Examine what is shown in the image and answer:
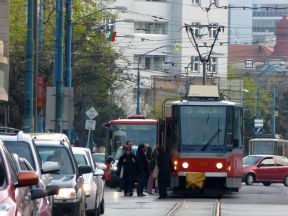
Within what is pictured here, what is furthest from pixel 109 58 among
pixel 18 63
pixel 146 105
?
pixel 146 105

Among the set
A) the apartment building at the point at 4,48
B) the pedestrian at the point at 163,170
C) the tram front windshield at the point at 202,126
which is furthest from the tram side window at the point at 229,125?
the apartment building at the point at 4,48

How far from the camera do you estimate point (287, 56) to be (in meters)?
148

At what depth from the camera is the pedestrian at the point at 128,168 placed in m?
33.3

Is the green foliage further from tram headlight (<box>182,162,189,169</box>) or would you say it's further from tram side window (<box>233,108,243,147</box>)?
tram headlight (<box>182,162,189,169</box>)

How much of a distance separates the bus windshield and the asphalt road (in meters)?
9.57

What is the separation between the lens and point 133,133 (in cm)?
4522

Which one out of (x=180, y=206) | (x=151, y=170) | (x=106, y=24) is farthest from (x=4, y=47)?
(x=180, y=206)

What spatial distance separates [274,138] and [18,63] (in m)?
19.8

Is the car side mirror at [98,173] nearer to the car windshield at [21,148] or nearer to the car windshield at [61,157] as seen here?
the car windshield at [61,157]

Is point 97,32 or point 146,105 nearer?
point 97,32

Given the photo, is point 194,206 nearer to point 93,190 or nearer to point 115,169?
point 93,190

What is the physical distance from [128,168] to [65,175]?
593 inches

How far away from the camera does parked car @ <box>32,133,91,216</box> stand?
17.7m

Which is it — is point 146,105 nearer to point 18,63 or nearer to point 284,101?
point 284,101
